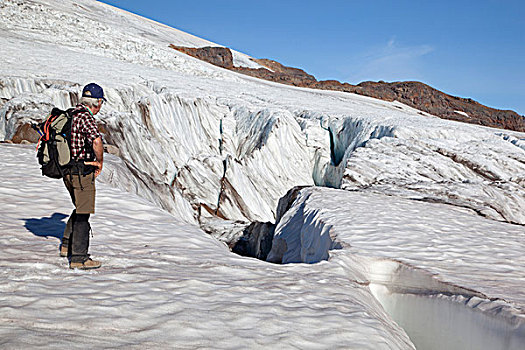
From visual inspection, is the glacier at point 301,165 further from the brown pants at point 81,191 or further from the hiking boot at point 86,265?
the brown pants at point 81,191

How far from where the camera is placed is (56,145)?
2762 millimetres

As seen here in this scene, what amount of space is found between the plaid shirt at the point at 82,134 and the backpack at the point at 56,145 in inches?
1.2

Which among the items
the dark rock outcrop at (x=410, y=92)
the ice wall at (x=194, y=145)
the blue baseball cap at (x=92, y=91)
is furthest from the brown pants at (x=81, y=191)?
the dark rock outcrop at (x=410, y=92)

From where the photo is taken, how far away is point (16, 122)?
10.2 metres

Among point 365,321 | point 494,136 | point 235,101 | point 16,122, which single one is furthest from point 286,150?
Answer: point 365,321

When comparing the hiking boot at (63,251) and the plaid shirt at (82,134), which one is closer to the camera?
the plaid shirt at (82,134)

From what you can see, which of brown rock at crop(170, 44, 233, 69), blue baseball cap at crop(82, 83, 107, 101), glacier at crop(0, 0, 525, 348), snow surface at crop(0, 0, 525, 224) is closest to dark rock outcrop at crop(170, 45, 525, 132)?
brown rock at crop(170, 44, 233, 69)

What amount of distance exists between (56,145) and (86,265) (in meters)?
0.84

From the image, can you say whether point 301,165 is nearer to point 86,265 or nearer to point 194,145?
point 194,145

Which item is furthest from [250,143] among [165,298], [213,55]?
[213,55]

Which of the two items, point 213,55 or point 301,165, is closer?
point 301,165

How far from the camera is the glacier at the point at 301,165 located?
172 inches

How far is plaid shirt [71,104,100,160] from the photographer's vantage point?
2766 mm

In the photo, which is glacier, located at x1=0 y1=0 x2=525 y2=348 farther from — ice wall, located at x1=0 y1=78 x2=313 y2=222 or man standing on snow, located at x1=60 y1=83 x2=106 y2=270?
man standing on snow, located at x1=60 y1=83 x2=106 y2=270
